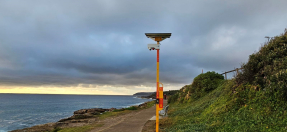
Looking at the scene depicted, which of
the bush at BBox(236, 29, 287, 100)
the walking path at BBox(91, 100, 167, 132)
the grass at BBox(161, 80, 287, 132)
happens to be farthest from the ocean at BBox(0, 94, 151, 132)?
the bush at BBox(236, 29, 287, 100)

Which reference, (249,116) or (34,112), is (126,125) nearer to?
(249,116)

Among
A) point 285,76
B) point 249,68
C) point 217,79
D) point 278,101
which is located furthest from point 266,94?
point 217,79

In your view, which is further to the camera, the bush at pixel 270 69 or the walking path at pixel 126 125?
the walking path at pixel 126 125

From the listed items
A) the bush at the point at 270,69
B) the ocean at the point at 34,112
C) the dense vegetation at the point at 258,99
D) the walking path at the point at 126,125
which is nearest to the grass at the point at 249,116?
the dense vegetation at the point at 258,99

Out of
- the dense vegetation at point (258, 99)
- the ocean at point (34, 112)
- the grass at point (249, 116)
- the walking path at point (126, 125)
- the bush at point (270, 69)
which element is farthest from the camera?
the ocean at point (34, 112)

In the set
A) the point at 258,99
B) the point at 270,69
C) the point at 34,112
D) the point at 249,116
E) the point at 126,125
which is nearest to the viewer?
the point at 249,116

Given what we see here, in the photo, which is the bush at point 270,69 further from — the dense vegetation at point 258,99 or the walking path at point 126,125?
the walking path at point 126,125

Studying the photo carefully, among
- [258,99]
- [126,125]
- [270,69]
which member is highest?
[270,69]

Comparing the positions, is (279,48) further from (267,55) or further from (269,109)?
(269,109)

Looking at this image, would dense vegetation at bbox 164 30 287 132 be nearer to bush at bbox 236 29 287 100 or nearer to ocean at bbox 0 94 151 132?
bush at bbox 236 29 287 100

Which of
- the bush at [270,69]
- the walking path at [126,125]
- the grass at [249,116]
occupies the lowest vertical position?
the walking path at [126,125]

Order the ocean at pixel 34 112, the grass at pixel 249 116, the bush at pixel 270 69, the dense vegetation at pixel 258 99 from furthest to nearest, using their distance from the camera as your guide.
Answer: the ocean at pixel 34 112 → the bush at pixel 270 69 → the dense vegetation at pixel 258 99 → the grass at pixel 249 116


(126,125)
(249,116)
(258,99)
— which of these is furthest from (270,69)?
(126,125)

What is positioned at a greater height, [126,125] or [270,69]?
[270,69]
